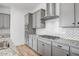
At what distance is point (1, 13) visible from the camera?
1825mm

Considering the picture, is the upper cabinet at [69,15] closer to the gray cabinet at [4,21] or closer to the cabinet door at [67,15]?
the cabinet door at [67,15]

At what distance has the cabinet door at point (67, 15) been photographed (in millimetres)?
1311

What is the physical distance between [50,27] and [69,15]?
0.65 meters

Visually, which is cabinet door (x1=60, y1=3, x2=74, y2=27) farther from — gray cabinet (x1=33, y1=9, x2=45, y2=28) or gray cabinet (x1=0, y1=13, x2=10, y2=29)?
gray cabinet (x1=0, y1=13, x2=10, y2=29)

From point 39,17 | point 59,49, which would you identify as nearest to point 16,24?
point 39,17

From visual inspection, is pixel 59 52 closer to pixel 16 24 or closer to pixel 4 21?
pixel 16 24

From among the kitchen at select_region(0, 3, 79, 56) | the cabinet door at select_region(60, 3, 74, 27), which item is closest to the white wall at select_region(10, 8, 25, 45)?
the kitchen at select_region(0, 3, 79, 56)

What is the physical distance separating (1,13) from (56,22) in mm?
1325

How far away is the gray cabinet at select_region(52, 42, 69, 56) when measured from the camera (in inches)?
46.9

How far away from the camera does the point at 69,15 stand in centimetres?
137

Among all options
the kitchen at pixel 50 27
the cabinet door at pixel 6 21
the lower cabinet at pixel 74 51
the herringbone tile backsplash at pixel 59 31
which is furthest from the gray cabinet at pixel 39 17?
the lower cabinet at pixel 74 51

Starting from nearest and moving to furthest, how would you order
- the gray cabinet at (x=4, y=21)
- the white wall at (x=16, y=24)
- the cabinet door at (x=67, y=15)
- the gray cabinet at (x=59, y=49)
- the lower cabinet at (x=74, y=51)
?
the lower cabinet at (x=74, y=51) < the gray cabinet at (x=59, y=49) < the cabinet door at (x=67, y=15) < the gray cabinet at (x=4, y=21) < the white wall at (x=16, y=24)

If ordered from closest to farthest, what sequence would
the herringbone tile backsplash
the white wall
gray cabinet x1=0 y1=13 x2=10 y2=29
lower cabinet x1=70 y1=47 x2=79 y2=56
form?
lower cabinet x1=70 y1=47 x2=79 y2=56 < the herringbone tile backsplash < gray cabinet x1=0 y1=13 x2=10 y2=29 < the white wall

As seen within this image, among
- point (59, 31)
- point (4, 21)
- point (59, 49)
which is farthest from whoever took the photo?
point (4, 21)
